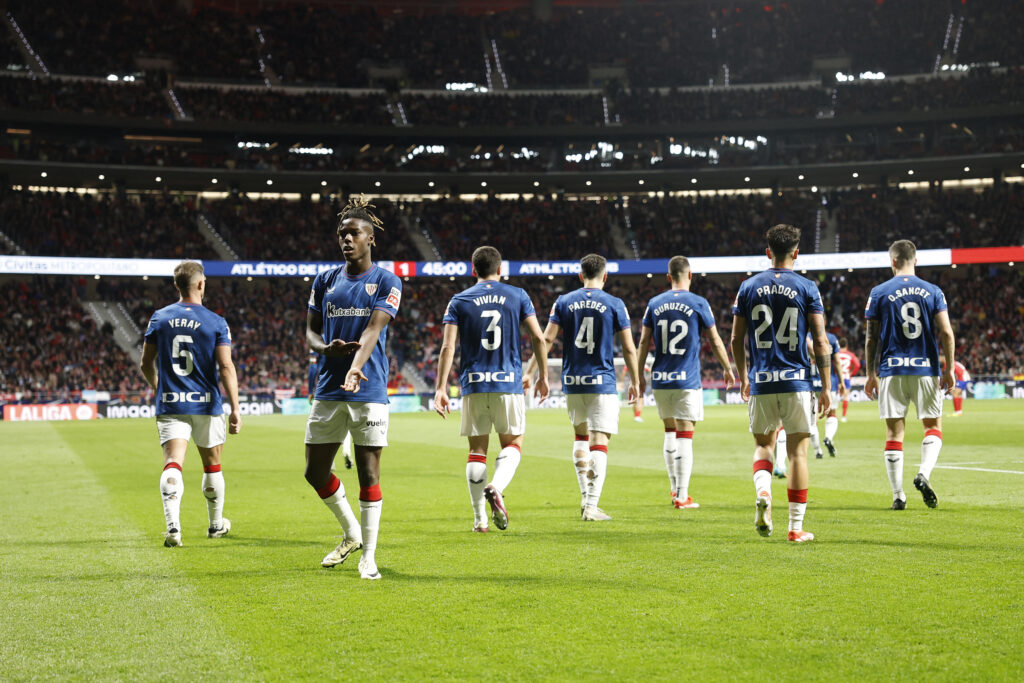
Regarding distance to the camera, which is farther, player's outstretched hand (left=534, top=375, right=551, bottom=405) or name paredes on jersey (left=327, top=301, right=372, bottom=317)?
player's outstretched hand (left=534, top=375, right=551, bottom=405)

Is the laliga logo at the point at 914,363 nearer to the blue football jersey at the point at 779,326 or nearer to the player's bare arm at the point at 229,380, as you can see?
the blue football jersey at the point at 779,326

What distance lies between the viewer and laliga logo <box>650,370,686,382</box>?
10.1 m

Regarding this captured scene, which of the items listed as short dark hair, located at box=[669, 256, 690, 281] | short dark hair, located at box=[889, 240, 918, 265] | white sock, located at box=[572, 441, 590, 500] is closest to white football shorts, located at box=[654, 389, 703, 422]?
white sock, located at box=[572, 441, 590, 500]

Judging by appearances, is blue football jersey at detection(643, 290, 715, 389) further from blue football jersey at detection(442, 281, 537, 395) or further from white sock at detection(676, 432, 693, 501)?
blue football jersey at detection(442, 281, 537, 395)

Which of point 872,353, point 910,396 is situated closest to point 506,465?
point 872,353

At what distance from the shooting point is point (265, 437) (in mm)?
25625

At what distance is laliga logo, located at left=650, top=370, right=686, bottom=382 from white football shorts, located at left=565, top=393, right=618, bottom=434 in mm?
896

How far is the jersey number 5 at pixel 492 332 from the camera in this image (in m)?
8.71

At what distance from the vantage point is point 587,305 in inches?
374

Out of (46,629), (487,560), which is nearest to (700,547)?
(487,560)

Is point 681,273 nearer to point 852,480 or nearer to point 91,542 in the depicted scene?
point 852,480

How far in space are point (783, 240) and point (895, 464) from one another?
324 centimetres

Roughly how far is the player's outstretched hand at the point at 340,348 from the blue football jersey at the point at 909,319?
18.4 feet

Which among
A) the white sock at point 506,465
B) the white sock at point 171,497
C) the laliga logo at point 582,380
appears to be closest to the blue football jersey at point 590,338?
the laliga logo at point 582,380
